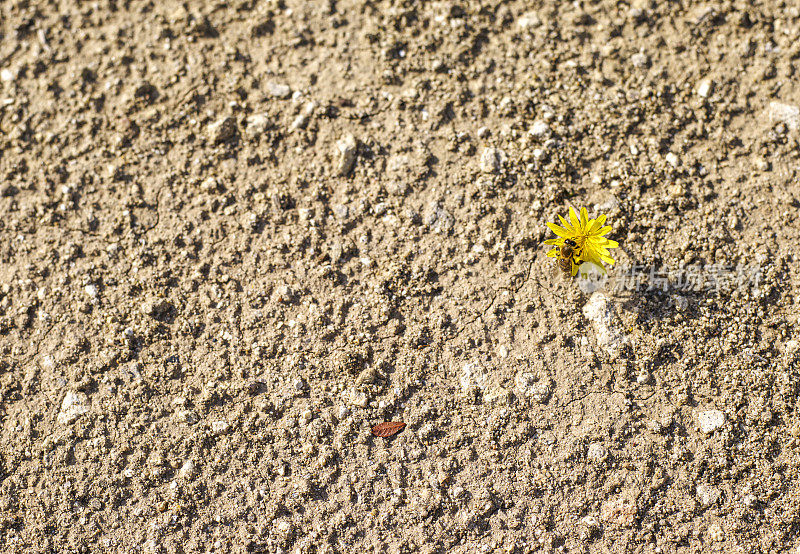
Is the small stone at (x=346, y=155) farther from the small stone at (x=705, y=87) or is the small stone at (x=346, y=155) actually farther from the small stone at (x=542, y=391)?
the small stone at (x=705, y=87)

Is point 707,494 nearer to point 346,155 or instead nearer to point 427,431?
point 427,431

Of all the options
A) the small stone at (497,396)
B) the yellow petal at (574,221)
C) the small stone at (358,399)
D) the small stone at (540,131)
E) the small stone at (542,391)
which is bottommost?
the small stone at (542,391)

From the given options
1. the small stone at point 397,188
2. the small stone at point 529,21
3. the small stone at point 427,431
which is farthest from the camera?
the small stone at point 529,21

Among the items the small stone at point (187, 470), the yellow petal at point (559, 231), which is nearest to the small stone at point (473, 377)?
the yellow petal at point (559, 231)

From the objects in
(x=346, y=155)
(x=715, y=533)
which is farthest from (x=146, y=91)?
(x=715, y=533)

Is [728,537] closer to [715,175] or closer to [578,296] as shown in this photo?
[578,296]

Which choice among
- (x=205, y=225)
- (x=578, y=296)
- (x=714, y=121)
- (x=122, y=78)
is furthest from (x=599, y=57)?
(x=122, y=78)
